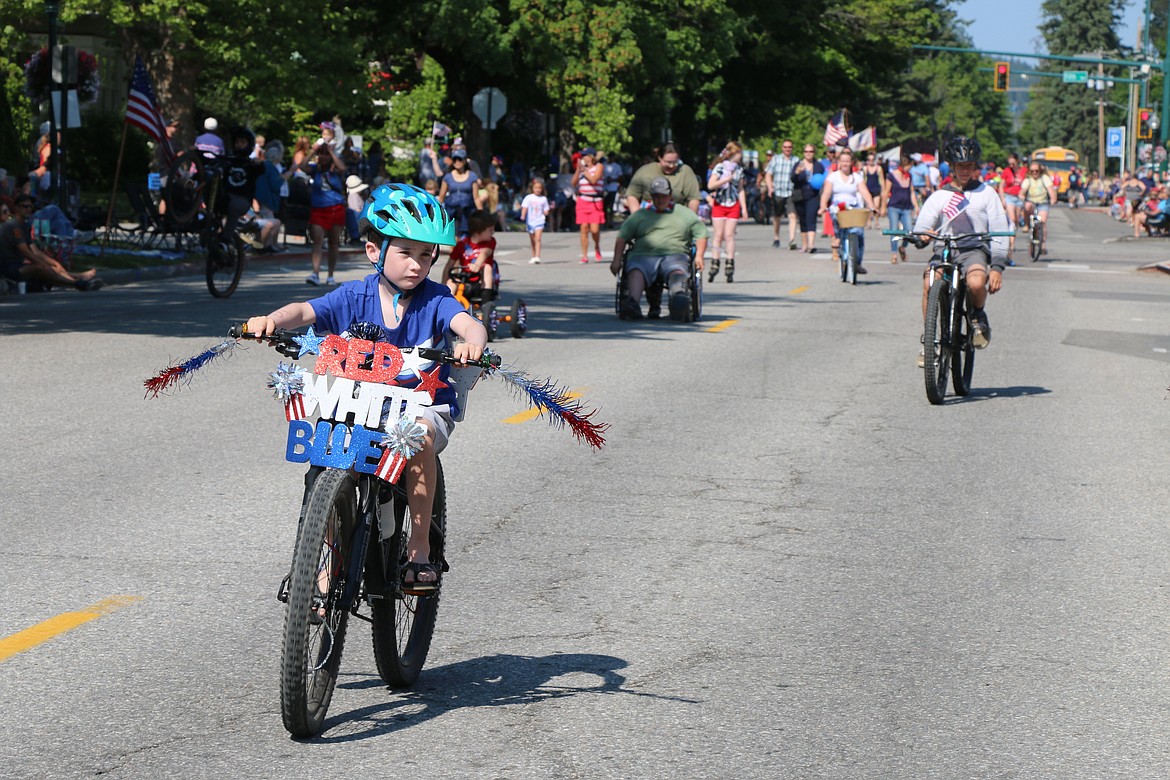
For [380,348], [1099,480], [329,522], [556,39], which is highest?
[556,39]

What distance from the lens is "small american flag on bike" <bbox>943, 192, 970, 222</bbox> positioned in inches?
532

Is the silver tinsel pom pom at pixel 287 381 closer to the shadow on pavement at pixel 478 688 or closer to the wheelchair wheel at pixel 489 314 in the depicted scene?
the shadow on pavement at pixel 478 688

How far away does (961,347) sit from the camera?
43.9 feet

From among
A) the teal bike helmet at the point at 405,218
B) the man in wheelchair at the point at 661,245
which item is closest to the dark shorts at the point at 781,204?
the man in wheelchair at the point at 661,245

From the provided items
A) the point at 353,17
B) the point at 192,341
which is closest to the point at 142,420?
the point at 192,341

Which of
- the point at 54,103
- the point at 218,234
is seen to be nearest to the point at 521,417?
the point at 218,234

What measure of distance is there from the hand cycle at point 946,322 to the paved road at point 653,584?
0.30 meters

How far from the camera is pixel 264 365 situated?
575 inches

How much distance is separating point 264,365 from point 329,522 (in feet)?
32.6

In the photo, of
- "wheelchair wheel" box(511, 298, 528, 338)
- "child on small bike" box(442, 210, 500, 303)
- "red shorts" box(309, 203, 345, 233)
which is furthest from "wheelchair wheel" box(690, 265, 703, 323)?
"red shorts" box(309, 203, 345, 233)

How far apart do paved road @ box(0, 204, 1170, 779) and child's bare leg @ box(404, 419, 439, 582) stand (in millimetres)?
462

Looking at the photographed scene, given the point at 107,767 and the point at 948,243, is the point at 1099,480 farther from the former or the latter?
the point at 107,767

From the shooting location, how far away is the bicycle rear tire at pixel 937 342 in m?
12.8

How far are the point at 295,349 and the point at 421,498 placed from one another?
56 centimetres
